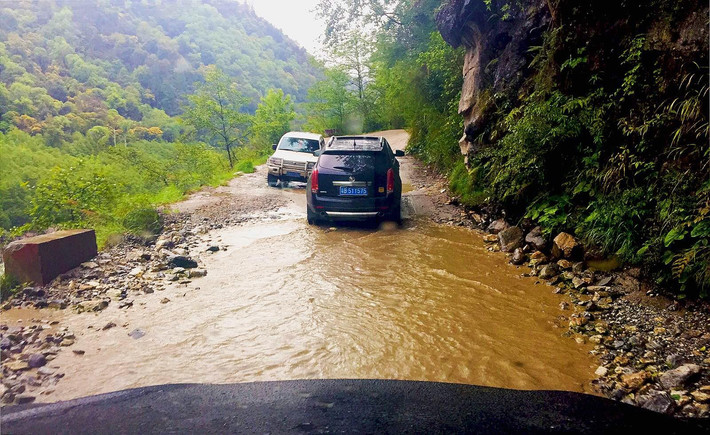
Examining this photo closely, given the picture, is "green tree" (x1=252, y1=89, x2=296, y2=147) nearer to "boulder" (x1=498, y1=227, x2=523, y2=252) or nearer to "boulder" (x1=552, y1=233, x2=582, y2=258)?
"boulder" (x1=498, y1=227, x2=523, y2=252)

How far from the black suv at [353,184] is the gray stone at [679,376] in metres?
5.75

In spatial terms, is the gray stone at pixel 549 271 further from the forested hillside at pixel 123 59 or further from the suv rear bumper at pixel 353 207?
the forested hillside at pixel 123 59

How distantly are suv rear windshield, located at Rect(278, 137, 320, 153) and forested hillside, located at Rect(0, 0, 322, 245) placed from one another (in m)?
4.14

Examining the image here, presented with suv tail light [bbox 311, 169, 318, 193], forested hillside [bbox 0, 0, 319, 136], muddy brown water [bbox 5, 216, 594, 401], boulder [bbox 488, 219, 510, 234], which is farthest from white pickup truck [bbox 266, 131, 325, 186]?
forested hillside [bbox 0, 0, 319, 136]

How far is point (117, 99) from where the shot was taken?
242ft

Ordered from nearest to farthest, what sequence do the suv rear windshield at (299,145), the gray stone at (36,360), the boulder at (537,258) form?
the gray stone at (36,360) < the boulder at (537,258) < the suv rear windshield at (299,145)

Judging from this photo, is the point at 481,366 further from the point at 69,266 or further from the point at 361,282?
the point at 69,266

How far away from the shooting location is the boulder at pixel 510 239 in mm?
7117

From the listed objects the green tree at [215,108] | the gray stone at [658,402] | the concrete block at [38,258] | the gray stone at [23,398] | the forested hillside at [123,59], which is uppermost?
the forested hillside at [123,59]

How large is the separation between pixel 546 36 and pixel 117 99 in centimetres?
8357

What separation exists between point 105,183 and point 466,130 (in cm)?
850

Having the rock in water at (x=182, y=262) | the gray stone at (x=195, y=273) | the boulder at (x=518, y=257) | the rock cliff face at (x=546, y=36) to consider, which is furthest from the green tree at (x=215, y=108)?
the boulder at (x=518, y=257)

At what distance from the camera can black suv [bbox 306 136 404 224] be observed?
27.4ft

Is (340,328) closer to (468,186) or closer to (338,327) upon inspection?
(338,327)
